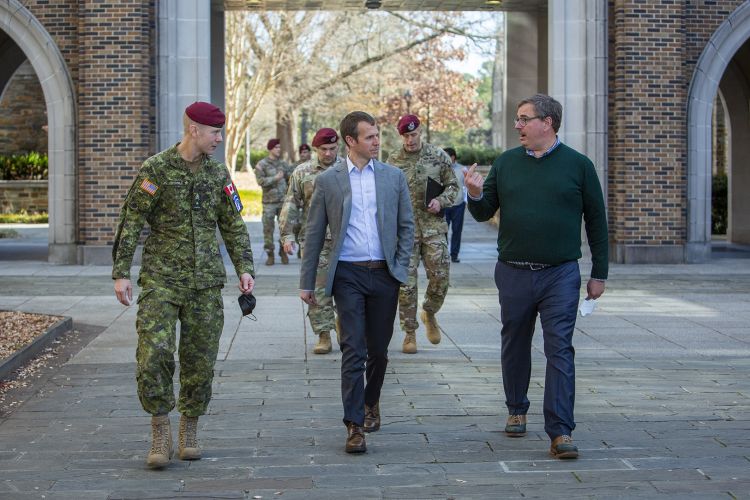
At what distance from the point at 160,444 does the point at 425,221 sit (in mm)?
4052

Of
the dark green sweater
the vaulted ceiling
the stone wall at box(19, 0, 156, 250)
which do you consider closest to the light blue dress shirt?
the dark green sweater

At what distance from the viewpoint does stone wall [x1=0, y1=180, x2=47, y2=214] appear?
104 ft

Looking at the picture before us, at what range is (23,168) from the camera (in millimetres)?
32406

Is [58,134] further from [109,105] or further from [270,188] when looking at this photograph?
[270,188]

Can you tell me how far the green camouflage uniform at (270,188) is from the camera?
18391 mm

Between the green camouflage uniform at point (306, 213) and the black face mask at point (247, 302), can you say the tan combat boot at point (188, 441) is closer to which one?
the black face mask at point (247, 302)

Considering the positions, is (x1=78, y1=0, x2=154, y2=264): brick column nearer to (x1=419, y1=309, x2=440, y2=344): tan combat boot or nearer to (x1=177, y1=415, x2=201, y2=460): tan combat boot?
(x1=419, y1=309, x2=440, y2=344): tan combat boot

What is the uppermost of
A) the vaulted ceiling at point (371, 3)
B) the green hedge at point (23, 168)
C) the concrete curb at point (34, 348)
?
the vaulted ceiling at point (371, 3)

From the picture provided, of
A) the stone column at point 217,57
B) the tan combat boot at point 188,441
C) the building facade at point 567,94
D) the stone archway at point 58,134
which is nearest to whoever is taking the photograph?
the tan combat boot at point 188,441

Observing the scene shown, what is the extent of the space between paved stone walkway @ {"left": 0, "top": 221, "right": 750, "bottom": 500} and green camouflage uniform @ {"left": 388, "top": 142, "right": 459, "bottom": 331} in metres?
0.50

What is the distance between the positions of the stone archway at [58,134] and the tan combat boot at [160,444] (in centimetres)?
1262

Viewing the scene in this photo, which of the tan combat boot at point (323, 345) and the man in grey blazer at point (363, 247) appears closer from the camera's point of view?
the man in grey blazer at point (363, 247)

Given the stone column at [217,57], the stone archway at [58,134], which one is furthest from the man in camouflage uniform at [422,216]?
the stone column at [217,57]

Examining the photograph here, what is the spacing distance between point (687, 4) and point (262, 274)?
7.75m
